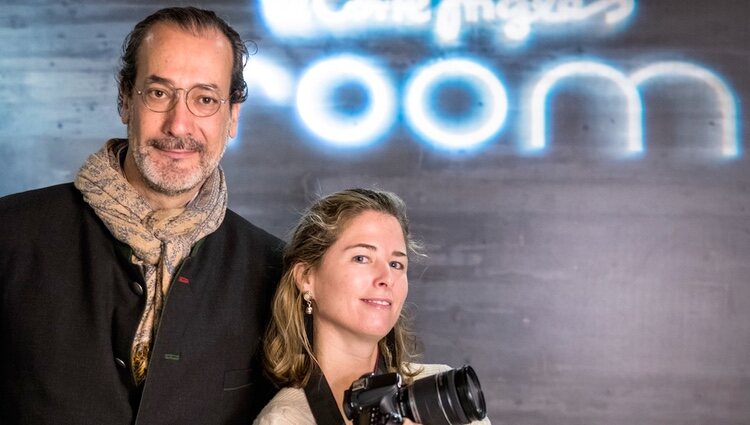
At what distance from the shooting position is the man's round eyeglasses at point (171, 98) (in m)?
1.81

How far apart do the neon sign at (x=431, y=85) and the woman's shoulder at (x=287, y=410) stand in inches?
65.0

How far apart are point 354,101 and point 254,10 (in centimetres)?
53

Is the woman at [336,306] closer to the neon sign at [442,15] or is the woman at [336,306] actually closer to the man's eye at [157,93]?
the man's eye at [157,93]

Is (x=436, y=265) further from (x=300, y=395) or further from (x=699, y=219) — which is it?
(x=300, y=395)

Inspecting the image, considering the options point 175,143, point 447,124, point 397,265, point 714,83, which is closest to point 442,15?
point 447,124

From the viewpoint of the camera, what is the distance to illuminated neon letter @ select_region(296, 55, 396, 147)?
3326 millimetres

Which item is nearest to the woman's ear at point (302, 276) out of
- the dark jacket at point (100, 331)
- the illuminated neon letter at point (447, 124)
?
the dark jacket at point (100, 331)

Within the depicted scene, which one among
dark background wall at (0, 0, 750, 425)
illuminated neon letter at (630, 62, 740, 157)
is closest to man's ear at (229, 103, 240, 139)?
dark background wall at (0, 0, 750, 425)

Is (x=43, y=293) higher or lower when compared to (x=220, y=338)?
higher

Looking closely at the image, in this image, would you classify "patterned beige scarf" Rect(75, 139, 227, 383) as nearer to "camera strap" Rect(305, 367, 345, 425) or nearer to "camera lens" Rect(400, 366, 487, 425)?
"camera strap" Rect(305, 367, 345, 425)

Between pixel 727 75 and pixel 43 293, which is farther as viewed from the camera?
pixel 727 75

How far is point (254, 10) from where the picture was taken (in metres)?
3.37

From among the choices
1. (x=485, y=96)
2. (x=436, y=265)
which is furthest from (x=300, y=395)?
(x=485, y=96)

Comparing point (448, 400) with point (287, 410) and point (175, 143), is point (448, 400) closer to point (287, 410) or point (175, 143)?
point (287, 410)
